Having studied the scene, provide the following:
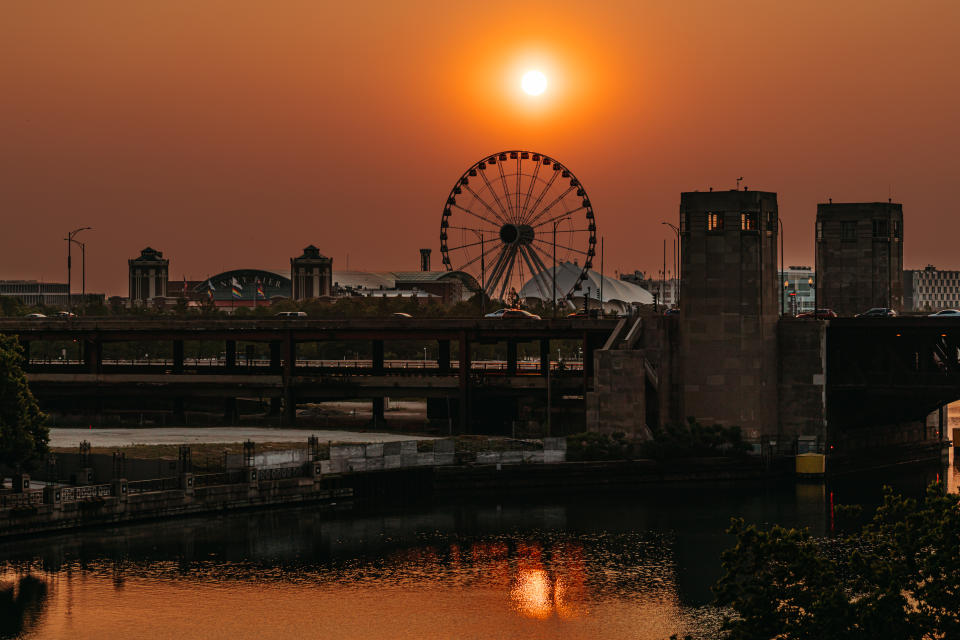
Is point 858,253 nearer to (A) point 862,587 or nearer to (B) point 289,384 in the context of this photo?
(B) point 289,384

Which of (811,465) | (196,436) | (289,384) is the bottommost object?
(811,465)

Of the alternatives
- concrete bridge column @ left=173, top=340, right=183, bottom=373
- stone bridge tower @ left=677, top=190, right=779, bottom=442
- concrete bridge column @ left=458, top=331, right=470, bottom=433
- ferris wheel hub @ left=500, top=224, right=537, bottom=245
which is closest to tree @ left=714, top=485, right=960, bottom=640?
stone bridge tower @ left=677, top=190, right=779, bottom=442

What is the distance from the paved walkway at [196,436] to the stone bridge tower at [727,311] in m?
24.5

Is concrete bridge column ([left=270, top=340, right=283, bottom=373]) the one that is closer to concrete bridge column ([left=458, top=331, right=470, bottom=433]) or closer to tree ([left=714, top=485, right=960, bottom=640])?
concrete bridge column ([left=458, top=331, right=470, bottom=433])

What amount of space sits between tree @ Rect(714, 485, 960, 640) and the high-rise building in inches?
3830

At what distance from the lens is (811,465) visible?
110m

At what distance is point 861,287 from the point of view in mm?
138000

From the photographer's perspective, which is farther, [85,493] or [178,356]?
[178,356]

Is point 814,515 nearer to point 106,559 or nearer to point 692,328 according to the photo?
point 692,328

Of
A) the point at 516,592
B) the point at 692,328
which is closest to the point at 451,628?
the point at 516,592

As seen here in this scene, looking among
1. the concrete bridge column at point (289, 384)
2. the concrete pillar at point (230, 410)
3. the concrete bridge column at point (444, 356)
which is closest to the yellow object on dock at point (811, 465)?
the concrete bridge column at point (444, 356)

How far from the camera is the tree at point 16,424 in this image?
82.3 meters

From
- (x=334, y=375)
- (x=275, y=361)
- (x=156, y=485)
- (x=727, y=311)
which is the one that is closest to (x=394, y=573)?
(x=156, y=485)

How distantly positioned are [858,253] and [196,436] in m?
66.4
